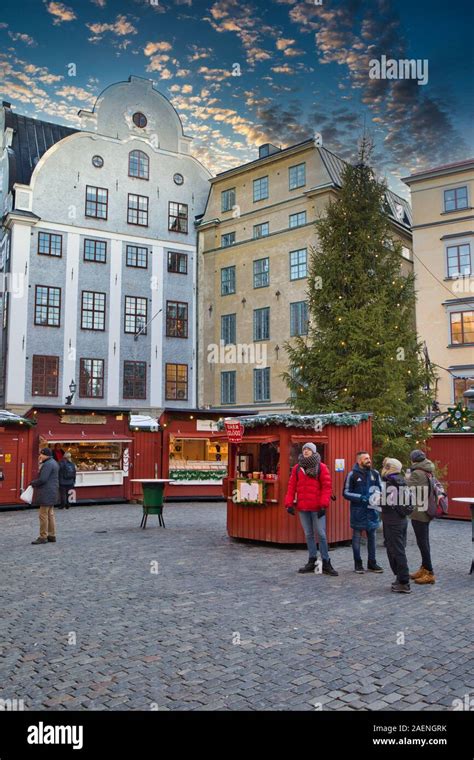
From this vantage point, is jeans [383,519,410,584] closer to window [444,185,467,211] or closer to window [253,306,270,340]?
window [253,306,270,340]

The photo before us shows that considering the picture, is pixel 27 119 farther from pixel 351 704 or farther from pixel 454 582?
pixel 351 704

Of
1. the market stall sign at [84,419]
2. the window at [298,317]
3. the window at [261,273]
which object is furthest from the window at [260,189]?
the market stall sign at [84,419]

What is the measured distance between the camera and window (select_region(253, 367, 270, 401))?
114 feet

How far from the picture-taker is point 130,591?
916 centimetres

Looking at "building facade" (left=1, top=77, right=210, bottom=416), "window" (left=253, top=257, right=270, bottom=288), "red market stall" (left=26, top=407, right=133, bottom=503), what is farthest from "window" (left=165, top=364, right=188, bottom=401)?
"red market stall" (left=26, top=407, right=133, bottom=503)

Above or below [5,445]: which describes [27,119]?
above

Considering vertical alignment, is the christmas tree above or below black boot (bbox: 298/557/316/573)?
above

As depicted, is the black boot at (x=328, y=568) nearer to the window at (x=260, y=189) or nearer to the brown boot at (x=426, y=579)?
the brown boot at (x=426, y=579)

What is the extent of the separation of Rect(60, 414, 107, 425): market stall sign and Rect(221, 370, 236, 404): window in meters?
13.0

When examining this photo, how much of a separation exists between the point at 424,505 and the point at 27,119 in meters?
36.7

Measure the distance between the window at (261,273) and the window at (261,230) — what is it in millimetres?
1489

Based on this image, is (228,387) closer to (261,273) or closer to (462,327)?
(261,273)

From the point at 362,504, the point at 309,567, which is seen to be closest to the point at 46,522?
the point at 309,567
